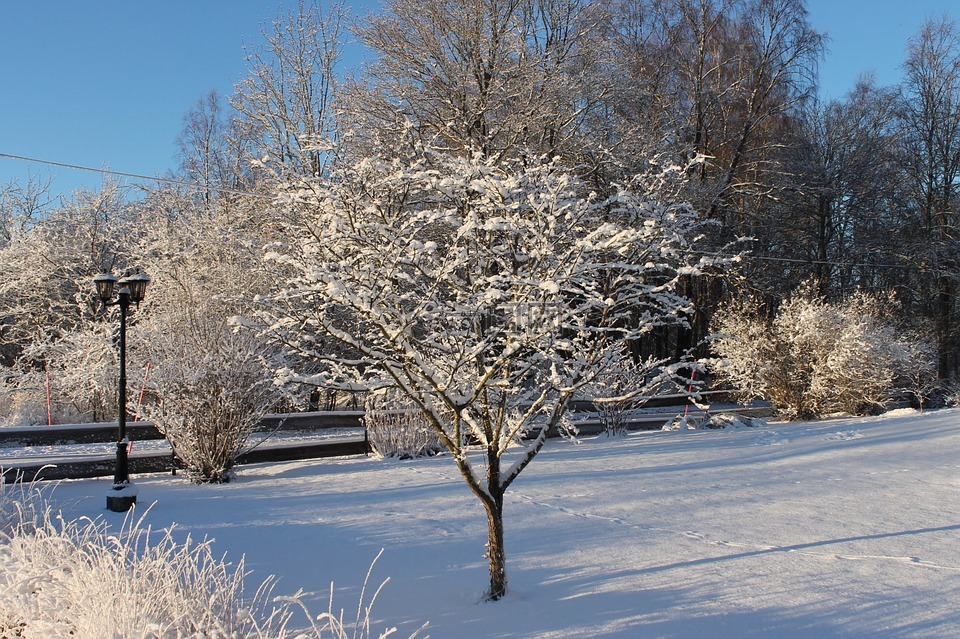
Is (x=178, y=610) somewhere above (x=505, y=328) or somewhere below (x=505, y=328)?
below

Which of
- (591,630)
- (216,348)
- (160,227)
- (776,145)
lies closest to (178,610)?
(591,630)

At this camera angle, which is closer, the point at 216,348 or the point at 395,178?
the point at 395,178

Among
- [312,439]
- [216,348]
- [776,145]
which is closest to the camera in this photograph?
[216,348]

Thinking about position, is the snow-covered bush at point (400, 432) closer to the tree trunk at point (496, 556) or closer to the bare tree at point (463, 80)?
the tree trunk at point (496, 556)

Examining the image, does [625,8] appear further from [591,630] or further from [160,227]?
[591,630]

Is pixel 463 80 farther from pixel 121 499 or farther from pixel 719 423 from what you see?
pixel 121 499

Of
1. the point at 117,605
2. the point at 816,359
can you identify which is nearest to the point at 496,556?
the point at 117,605

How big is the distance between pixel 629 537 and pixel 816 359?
32.7 feet

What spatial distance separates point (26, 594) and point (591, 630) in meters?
2.96

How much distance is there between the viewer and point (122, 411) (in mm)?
7750

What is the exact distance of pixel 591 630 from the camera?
4.04 m

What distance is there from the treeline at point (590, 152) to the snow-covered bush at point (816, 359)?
241 cm

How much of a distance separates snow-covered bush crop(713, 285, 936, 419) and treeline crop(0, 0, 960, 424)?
7.90 ft

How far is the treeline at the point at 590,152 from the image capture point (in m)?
15.3
